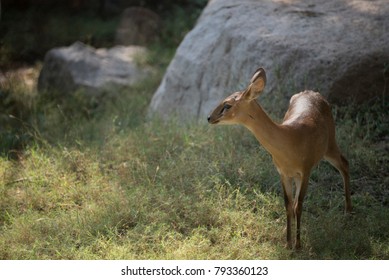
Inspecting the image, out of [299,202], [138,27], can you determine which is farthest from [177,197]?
[138,27]

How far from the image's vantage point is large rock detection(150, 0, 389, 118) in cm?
666

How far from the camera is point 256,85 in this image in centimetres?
456

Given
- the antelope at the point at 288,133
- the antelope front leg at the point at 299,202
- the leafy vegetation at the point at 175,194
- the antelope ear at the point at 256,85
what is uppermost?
the antelope ear at the point at 256,85

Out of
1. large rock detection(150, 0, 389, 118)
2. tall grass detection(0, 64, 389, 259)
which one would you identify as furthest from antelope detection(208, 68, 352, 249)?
large rock detection(150, 0, 389, 118)

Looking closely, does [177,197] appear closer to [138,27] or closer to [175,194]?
[175,194]

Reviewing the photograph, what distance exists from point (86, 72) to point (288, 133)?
5.37 meters

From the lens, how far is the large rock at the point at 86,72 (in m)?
9.23

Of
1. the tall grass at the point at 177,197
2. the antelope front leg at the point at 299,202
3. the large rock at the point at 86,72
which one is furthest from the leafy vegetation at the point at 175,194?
the large rock at the point at 86,72

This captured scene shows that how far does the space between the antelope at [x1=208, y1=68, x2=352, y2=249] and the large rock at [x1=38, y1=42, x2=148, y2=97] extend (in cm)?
458

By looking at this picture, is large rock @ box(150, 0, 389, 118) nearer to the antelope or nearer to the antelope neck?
the antelope

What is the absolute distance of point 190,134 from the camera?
6.68 metres

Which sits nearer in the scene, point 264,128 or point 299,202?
point 264,128

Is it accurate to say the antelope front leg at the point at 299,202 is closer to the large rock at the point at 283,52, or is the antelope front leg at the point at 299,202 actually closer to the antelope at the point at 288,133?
the antelope at the point at 288,133

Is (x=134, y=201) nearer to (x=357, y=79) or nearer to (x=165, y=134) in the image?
(x=165, y=134)
